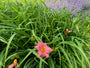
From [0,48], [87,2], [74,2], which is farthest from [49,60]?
[87,2]

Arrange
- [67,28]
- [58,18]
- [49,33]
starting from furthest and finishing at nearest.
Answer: [58,18] → [67,28] → [49,33]

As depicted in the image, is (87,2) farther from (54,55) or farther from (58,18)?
(54,55)

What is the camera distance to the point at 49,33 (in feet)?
3.76

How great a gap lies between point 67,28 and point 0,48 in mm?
836

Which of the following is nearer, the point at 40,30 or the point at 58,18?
the point at 40,30

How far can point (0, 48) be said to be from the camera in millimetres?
1103

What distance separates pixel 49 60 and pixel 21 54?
0.28 m

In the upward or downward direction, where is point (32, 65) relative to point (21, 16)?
downward

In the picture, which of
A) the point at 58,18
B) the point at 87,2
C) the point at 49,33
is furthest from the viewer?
the point at 87,2

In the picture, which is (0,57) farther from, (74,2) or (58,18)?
(74,2)

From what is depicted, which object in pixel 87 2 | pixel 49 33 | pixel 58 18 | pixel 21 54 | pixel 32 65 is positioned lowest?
pixel 32 65

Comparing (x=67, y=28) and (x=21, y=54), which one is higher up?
(x=67, y=28)

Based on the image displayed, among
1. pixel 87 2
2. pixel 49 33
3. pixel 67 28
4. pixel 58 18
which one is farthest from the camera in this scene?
pixel 87 2

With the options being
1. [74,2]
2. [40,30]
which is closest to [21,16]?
[40,30]
